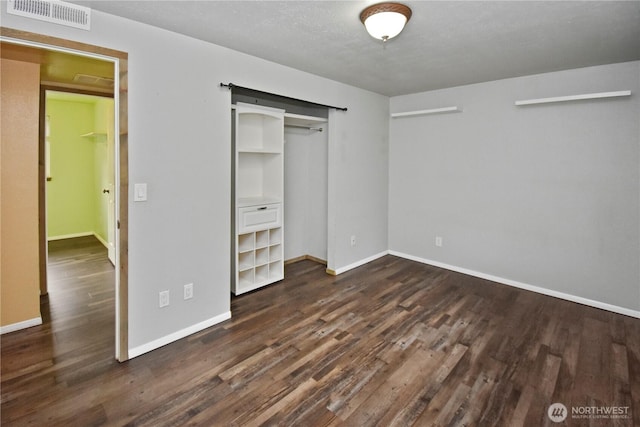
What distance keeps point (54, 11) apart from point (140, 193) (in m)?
1.21

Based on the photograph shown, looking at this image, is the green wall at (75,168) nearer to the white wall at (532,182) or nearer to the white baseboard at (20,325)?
the white baseboard at (20,325)

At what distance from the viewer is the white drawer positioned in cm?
344

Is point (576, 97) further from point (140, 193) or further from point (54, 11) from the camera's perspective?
point (54, 11)

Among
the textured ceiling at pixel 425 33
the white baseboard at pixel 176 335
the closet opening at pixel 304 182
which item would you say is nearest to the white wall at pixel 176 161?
the white baseboard at pixel 176 335

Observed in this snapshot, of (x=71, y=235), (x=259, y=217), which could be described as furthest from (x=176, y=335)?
(x=71, y=235)

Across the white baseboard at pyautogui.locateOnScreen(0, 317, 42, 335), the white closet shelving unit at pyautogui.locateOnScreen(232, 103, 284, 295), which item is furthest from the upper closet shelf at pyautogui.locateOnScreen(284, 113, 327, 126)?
the white baseboard at pyautogui.locateOnScreen(0, 317, 42, 335)

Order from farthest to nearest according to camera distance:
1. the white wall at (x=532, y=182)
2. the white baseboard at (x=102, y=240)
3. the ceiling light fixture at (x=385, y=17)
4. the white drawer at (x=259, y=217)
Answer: the white baseboard at (x=102, y=240) < the white drawer at (x=259, y=217) < the white wall at (x=532, y=182) < the ceiling light fixture at (x=385, y=17)

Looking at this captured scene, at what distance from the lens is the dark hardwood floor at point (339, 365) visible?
72.5 inches

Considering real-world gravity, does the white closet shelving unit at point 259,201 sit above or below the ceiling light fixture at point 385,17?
below

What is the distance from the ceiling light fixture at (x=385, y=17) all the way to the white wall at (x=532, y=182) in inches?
94.3

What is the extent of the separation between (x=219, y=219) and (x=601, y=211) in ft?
12.5

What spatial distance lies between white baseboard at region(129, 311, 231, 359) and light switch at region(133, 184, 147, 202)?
43.8 inches

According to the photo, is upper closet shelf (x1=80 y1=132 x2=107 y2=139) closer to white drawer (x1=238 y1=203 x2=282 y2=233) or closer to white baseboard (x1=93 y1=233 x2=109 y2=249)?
white baseboard (x1=93 y1=233 x2=109 y2=249)

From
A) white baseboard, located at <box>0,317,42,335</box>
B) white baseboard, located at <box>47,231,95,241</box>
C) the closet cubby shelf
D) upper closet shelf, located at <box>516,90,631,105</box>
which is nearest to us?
white baseboard, located at <box>0,317,42,335</box>
